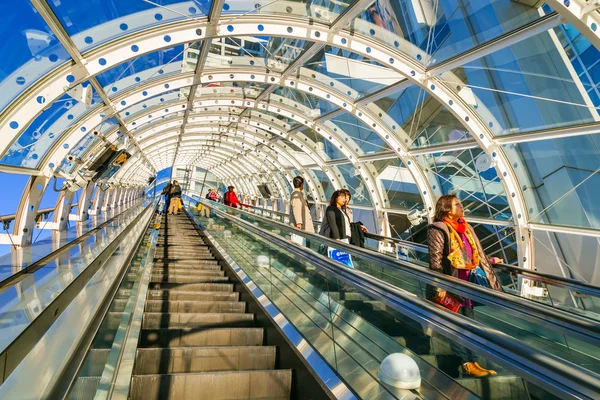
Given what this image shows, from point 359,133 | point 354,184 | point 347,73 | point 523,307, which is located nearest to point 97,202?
point 354,184

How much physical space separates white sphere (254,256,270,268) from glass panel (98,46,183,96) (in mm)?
7677

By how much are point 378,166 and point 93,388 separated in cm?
1889

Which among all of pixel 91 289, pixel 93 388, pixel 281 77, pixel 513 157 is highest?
pixel 281 77

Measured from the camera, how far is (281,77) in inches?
543

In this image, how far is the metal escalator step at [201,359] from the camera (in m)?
3.79

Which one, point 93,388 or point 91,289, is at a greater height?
point 91,289

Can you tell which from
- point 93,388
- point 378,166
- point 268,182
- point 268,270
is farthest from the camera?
point 268,182

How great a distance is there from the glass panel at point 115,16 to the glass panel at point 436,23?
4159 millimetres

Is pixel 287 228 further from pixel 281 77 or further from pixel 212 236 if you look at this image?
pixel 281 77

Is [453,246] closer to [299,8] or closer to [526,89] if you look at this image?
[299,8]

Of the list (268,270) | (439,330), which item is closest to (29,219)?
(268,270)

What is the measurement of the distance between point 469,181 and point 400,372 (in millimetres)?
15527

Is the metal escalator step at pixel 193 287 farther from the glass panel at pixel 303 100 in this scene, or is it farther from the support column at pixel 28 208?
the glass panel at pixel 303 100

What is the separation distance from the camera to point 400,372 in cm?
233
